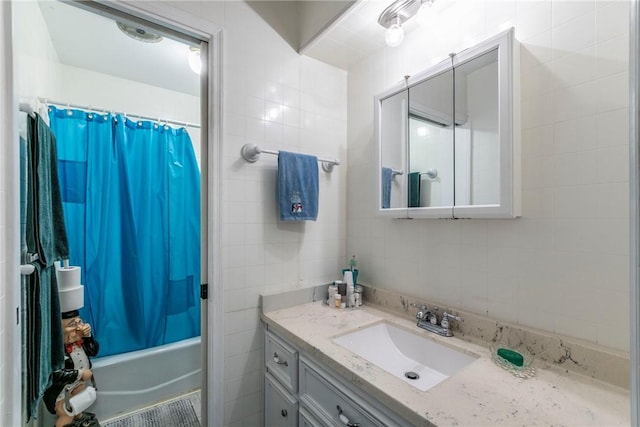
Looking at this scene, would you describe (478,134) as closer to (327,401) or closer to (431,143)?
(431,143)

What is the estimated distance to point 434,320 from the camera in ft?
4.14

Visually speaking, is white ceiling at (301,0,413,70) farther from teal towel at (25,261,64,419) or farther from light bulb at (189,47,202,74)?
teal towel at (25,261,64,419)

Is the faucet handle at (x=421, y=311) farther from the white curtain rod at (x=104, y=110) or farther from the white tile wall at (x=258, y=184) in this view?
the white curtain rod at (x=104, y=110)

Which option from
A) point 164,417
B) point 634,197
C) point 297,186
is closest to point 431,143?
point 297,186

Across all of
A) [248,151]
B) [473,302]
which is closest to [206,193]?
[248,151]

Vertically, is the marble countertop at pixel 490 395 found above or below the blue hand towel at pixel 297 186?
below

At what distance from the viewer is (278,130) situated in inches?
60.5

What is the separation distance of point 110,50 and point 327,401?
7.82 feet

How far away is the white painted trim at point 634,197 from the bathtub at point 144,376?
6.99 feet

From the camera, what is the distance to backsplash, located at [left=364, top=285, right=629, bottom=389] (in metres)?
0.84

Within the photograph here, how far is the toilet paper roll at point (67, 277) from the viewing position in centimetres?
158

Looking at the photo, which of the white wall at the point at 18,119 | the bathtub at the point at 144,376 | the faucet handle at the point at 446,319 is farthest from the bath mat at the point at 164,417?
the faucet handle at the point at 446,319

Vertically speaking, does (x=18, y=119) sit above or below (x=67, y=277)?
above

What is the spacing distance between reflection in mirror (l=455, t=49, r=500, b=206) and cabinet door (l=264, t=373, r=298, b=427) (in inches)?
43.2
